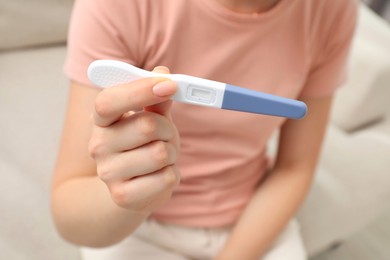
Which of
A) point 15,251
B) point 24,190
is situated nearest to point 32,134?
point 24,190

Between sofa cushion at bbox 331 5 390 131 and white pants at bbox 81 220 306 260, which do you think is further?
sofa cushion at bbox 331 5 390 131

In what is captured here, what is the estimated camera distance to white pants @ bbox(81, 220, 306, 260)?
25.1 inches

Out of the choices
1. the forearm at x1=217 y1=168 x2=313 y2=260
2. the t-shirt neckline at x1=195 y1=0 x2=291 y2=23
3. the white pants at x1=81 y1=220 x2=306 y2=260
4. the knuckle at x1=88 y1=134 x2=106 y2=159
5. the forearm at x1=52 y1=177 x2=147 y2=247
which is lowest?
the white pants at x1=81 y1=220 x2=306 y2=260

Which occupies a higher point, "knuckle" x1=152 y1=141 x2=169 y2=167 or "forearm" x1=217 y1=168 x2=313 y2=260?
"knuckle" x1=152 y1=141 x2=169 y2=167

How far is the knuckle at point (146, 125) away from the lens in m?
0.38

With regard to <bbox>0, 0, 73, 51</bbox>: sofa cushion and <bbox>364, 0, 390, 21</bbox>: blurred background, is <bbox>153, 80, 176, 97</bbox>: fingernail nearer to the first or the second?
<bbox>0, 0, 73, 51</bbox>: sofa cushion

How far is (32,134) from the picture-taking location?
853mm

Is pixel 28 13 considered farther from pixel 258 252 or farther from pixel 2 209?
pixel 258 252

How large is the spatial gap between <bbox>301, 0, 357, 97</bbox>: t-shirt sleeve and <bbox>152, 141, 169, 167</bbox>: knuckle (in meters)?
0.32

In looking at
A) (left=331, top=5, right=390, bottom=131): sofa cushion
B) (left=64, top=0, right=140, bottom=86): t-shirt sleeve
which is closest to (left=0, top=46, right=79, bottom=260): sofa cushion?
(left=64, top=0, right=140, bottom=86): t-shirt sleeve

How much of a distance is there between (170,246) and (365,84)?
0.57m

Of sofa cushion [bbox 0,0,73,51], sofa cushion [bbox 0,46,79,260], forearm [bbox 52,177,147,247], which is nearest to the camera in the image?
forearm [bbox 52,177,147,247]

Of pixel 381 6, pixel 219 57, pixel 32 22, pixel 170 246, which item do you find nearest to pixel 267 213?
pixel 170 246

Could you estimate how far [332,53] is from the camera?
0.65 meters
